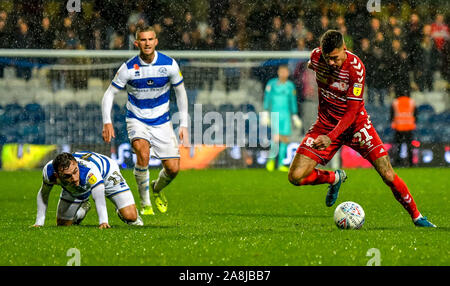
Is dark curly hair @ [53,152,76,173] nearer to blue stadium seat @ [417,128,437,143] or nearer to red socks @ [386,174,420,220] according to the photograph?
red socks @ [386,174,420,220]

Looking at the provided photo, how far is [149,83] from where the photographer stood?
10820 mm

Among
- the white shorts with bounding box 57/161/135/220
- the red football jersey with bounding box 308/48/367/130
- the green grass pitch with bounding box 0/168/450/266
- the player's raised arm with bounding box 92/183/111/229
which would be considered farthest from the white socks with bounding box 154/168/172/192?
the player's raised arm with bounding box 92/183/111/229

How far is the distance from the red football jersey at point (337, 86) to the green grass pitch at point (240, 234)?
1093mm

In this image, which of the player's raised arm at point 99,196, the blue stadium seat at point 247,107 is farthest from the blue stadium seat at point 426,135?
the player's raised arm at point 99,196

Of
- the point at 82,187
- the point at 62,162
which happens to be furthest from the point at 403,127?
the point at 62,162

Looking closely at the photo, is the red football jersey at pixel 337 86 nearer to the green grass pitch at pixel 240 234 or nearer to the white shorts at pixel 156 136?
the green grass pitch at pixel 240 234

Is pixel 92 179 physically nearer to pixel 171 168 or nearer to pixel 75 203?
pixel 75 203

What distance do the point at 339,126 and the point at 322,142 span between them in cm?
34

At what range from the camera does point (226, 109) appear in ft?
63.2

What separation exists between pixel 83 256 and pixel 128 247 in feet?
1.84

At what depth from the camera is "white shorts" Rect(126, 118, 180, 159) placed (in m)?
11.0

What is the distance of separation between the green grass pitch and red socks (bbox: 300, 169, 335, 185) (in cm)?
42

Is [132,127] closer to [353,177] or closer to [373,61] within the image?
[353,177]

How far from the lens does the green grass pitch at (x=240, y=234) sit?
7.11 meters
